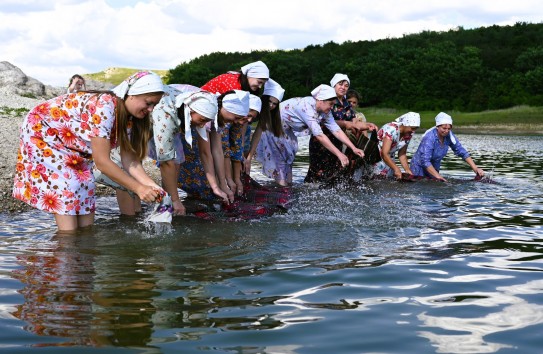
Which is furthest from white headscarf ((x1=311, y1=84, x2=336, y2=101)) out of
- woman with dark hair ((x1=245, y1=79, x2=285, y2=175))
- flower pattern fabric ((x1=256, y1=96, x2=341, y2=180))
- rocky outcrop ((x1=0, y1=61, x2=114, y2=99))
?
rocky outcrop ((x1=0, y1=61, x2=114, y2=99))

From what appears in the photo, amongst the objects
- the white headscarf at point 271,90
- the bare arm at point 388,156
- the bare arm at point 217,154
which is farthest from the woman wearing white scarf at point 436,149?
the bare arm at point 217,154

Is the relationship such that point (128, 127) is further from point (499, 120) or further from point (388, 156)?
point (499, 120)

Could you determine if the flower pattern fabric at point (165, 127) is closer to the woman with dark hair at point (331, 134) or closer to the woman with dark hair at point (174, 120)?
the woman with dark hair at point (174, 120)

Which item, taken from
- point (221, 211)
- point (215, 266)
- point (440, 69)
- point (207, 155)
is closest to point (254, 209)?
point (221, 211)

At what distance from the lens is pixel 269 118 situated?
949cm

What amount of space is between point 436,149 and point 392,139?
1.01 m

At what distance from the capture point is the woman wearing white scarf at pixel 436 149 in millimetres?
11734

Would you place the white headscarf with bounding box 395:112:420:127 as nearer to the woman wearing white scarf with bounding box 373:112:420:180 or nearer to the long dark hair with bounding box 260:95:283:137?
the woman wearing white scarf with bounding box 373:112:420:180

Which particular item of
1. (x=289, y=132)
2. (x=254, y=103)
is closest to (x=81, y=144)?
(x=254, y=103)

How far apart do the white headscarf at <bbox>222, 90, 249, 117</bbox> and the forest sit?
145 feet

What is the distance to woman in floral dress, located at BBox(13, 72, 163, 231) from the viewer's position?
5.47 metres

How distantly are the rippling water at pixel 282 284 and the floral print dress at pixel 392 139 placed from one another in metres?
3.14

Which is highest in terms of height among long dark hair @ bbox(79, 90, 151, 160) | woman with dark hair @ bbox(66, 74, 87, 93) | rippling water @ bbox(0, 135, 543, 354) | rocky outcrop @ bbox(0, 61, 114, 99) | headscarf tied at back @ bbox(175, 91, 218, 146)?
rocky outcrop @ bbox(0, 61, 114, 99)

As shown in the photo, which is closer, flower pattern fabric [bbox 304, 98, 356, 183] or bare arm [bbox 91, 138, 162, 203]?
bare arm [bbox 91, 138, 162, 203]
